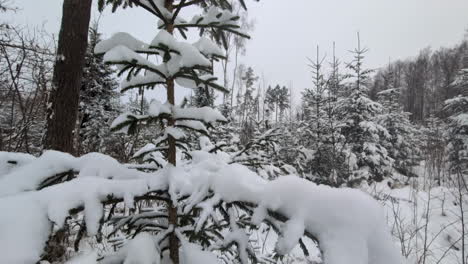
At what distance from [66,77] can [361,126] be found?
1070 centimetres

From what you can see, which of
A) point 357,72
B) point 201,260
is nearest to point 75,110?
point 201,260

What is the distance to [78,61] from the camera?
3.84 meters

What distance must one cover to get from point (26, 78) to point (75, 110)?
209 centimetres

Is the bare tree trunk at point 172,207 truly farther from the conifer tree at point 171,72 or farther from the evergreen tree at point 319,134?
the evergreen tree at point 319,134

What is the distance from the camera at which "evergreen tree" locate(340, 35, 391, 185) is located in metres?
11.2

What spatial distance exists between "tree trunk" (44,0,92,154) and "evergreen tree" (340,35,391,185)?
9978 mm

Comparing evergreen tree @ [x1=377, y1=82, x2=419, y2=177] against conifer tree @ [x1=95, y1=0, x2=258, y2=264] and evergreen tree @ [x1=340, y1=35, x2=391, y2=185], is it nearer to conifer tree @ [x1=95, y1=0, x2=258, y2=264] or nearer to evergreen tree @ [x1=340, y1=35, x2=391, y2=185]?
evergreen tree @ [x1=340, y1=35, x2=391, y2=185]

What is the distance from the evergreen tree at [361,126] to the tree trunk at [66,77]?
393 inches

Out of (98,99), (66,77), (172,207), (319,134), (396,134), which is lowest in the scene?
(172,207)

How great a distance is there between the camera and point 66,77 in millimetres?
3754

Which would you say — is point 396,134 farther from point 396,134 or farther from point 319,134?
point 319,134

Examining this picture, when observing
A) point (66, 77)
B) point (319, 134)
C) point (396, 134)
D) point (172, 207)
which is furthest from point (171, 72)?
point (396, 134)

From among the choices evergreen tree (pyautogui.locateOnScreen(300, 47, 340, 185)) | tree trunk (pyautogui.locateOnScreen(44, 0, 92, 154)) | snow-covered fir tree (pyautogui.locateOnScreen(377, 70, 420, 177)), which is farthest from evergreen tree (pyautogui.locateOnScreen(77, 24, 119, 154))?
snow-covered fir tree (pyautogui.locateOnScreen(377, 70, 420, 177))

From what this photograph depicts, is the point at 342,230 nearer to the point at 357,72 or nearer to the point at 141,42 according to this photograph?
the point at 141,42
